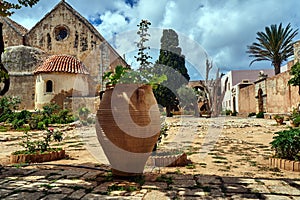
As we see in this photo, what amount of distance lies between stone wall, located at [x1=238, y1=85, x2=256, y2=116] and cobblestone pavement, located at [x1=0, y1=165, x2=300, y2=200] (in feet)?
63.2

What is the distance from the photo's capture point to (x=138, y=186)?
9.75 feet

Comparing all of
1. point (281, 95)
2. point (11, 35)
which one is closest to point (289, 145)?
point (281, 95)

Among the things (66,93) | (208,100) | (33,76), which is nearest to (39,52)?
(33,76)

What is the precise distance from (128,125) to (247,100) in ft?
72.6

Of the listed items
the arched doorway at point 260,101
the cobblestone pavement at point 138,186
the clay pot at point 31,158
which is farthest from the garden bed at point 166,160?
the arched doorway at point 260,101

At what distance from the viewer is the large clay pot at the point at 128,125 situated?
3.06 meters

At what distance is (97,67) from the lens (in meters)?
19.8

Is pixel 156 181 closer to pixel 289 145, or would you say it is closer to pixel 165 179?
pixel 165 179

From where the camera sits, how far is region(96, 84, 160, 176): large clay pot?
10.1 ft

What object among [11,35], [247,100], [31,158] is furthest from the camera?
[247,100]

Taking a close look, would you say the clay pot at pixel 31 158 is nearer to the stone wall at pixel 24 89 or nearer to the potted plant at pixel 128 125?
the potted plant at pixel 128 125

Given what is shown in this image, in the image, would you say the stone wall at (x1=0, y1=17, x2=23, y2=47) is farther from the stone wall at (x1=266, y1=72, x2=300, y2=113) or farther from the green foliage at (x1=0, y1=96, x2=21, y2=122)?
the stone wall at (x1=266, y1=72, x2=300, y2=113)

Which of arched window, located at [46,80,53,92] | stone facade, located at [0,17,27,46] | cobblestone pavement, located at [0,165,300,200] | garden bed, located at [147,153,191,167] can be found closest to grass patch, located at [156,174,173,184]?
cobblestone pavement, located at [0,165,300,200]

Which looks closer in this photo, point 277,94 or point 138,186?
point 138,186
